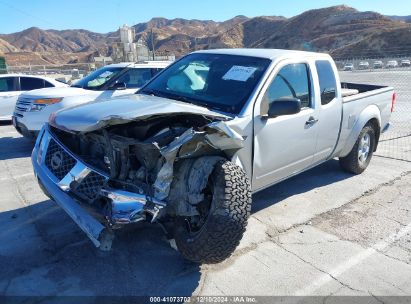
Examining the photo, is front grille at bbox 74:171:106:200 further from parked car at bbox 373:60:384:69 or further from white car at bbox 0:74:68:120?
parked car at bbox 373:60:384:69

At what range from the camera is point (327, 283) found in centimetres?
340

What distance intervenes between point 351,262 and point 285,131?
1.48m

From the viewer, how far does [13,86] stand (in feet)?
35.4

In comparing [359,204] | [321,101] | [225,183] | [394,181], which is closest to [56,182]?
[225,183]

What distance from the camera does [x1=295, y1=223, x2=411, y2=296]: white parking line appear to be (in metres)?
3.32

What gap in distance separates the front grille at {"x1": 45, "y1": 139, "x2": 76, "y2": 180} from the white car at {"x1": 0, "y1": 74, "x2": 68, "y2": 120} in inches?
291

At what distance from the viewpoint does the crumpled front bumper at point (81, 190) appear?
3.02m

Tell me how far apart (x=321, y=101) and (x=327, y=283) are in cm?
232

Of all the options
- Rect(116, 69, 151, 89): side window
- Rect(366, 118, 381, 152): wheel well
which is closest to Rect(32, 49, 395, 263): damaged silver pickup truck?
Rect(366, 118, 381, 152): wheel well

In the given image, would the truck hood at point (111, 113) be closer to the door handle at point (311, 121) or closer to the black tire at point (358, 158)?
the door handle at point (311, 121)

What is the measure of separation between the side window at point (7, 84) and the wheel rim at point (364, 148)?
923 cm

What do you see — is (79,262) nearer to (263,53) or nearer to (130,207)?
(130,207)

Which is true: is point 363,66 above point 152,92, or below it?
below

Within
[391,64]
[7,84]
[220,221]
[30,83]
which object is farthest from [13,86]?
[391,64]
